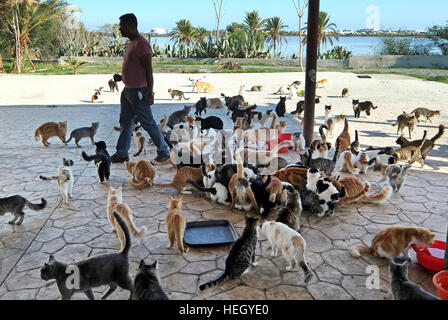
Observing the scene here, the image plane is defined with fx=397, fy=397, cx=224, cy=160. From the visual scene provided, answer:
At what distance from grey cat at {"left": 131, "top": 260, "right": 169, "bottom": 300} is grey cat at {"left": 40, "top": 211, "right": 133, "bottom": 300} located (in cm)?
24

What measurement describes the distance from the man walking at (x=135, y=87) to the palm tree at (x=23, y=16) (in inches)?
918

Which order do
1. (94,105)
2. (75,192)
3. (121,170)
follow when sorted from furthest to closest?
(94,105) → (121,170) → (75,192)

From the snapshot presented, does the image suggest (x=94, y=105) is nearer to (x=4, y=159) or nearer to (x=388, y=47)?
(x=4, y=159)

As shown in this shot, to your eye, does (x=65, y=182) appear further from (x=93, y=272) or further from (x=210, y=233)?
(x=93, y=272)

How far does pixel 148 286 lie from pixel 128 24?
4721 millimetres

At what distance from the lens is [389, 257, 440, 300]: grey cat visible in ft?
9.08

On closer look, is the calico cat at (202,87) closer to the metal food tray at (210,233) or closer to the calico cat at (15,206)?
the calico cat at (15,206)

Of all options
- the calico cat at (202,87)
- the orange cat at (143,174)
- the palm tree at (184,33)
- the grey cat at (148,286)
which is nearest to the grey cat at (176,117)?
the orange cat at (143,174)

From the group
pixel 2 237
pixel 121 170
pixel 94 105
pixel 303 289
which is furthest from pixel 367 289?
pixel 94 105

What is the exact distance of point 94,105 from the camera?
1320 centimetres

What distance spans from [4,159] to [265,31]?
3439 cm

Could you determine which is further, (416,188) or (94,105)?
(94,105)

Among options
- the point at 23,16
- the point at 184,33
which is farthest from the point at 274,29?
the point at 23,16

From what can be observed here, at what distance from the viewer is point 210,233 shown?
4359 millimetres
